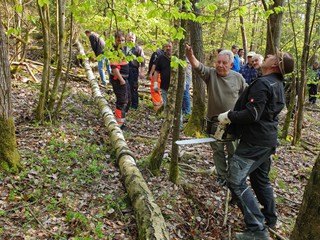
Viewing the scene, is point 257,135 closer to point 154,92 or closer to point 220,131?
point 220,131

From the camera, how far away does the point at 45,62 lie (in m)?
5.66

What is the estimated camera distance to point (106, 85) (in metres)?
10.7

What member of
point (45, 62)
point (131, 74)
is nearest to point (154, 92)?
point (131, 74)

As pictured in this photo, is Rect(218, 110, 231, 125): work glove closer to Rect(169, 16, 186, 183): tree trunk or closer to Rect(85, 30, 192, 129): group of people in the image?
Rect(169, 16, 186, 183): tree trunk

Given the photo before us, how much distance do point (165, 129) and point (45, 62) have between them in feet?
9.89

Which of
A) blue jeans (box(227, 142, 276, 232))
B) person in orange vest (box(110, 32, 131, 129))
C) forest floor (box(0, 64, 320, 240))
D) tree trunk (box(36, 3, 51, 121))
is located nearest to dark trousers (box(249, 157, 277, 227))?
blue jeans (box(227, 142, 276, 232))

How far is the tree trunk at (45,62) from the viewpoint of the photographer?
5367 mm

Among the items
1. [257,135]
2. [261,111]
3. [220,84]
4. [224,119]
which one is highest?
[220,84]

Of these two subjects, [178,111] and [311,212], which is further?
[178,111]

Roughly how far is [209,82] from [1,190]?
3412mm

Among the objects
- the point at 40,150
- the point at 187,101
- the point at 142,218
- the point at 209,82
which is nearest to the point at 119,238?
the point at 142,218

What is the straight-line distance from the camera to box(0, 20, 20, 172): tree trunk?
12.4 ft

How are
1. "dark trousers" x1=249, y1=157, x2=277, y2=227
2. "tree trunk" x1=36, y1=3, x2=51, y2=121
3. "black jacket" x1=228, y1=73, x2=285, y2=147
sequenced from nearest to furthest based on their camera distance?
"black jacket" x1=228, y1=73, x2=285, y2=147 < "dark trousers" x1=249, y1=157, x2=277, y2=227 < "tree trunk" x1=36, y1=3, x2=51, y2=121

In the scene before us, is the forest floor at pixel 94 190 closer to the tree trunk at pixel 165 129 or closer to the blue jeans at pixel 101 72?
the tree trunk at pixel 165 129
